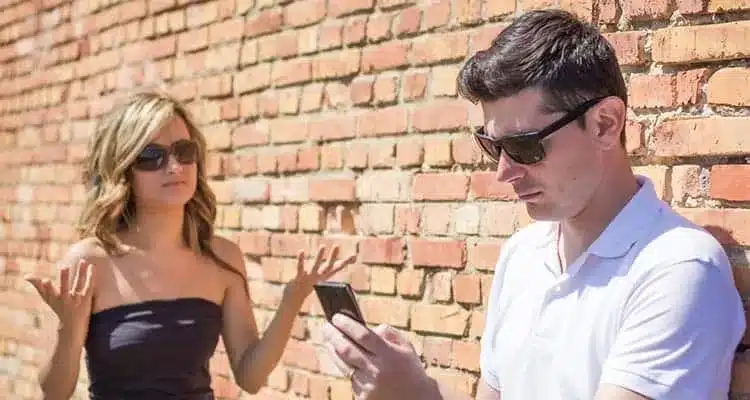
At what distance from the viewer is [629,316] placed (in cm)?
227

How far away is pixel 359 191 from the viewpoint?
4156 mm

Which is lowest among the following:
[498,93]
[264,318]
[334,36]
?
[264,318]

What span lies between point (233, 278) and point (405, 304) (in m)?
0.58

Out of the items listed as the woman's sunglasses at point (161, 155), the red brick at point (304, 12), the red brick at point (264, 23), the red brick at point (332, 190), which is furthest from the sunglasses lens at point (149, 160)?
the red brick at point (264, 23)

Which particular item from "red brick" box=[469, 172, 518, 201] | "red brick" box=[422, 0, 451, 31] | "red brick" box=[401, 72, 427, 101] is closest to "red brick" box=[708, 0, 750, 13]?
"red brick" box=[469, 172, 518, 201]

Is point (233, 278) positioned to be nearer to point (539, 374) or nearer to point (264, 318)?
point (264, 318)

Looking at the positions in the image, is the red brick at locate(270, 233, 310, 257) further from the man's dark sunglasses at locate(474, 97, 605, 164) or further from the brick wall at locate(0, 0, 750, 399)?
the man's dark sunglasses at locate(474, 97, 605, 164)

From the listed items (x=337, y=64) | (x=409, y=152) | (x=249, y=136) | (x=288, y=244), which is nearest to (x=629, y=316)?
(x=409, y=152)

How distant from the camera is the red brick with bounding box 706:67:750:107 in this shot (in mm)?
2633

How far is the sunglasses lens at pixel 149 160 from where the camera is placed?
3785mm

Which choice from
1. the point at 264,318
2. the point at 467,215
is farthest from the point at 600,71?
the point at 264,318

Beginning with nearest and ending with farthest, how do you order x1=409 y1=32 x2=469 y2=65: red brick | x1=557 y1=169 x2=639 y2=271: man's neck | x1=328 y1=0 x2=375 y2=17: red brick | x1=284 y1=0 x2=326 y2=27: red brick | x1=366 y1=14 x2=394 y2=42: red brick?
x1=557 y1=169 x2=639 y2=271: man's neck
x1=409 y1=32 x2=469 y2=65: red brick
x1=366 y1=14 x2=394 y2=42: red brick
x1=328 y1=0 x2=375 y2=17: red brick
x1=284 y1=0 x2=326 y2=27: red brick

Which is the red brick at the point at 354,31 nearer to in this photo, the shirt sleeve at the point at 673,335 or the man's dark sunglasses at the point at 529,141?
the man's dark sunglasses at the point at 529,141

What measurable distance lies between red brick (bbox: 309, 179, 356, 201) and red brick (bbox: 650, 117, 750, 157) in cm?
151
